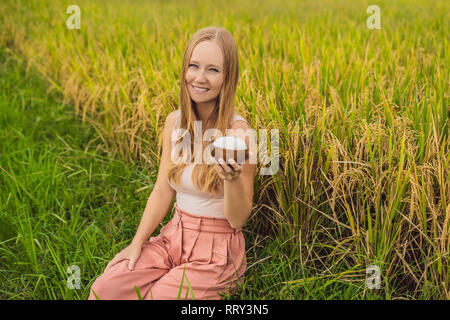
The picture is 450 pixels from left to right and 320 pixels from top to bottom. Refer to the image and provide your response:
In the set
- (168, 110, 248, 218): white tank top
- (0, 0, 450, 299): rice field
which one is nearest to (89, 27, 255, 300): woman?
(168, 110, 248, 218): white tank top

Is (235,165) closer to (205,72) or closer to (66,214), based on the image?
(205,72)

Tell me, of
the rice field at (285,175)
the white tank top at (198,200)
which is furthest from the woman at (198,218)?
the rice field at (285,175)

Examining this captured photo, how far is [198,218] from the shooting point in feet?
4.64

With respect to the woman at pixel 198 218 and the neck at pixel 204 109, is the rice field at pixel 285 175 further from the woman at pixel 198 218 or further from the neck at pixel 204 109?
the neck at pixel 204 109

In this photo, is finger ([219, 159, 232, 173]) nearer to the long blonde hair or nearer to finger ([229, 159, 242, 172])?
finger ([229, 159, 242, 172])

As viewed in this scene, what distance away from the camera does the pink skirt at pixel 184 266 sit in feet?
4.30

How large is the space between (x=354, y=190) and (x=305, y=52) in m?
1.21

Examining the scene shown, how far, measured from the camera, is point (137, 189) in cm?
204

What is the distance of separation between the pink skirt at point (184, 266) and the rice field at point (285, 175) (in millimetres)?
112

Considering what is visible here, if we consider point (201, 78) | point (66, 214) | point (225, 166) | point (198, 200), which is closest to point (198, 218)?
point (198, 200)

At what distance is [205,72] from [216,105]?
4.9 inches

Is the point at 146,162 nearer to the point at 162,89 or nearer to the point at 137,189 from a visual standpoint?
the point at 137,189

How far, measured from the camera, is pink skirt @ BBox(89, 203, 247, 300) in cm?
131
